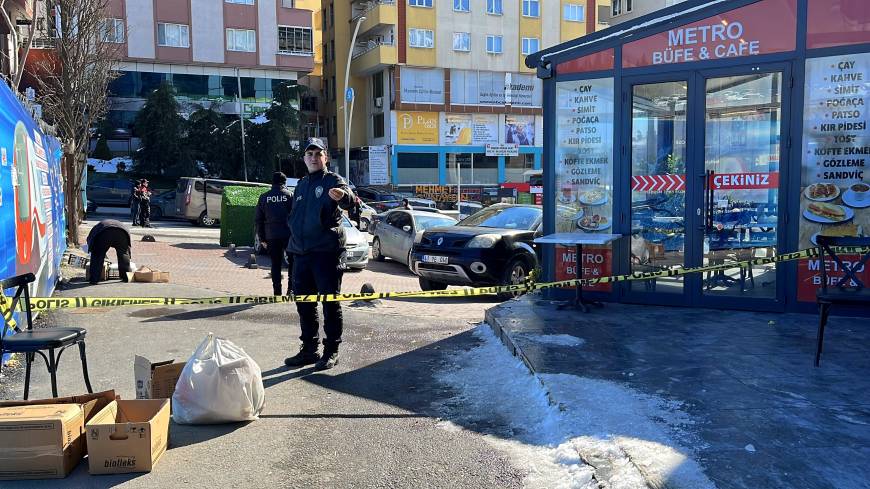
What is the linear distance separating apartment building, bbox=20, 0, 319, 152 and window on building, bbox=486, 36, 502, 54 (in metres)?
12.5

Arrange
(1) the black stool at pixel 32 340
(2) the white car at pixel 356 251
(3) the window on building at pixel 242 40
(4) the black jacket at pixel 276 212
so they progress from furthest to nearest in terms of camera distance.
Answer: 1. (3) the window on building at pixel 242 40
2. (2) the white car at pixel 356 251
3. (4) the black jacket at pixel 276 212
4. (1) the black stool at pixel 32 340

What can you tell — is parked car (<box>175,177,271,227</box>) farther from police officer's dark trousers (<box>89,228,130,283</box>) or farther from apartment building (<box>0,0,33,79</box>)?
police officer's dark trousers (<box>89,228,130,283</box>)

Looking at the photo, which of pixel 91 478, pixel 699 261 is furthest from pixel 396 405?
pixel 699 261

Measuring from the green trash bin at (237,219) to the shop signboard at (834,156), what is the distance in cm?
1426

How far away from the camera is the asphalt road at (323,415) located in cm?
401

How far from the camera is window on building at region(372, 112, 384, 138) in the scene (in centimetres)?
5150

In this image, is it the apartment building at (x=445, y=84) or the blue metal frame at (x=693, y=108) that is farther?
the apartment building at (x=445, y=84)

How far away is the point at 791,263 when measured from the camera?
24.7 feet

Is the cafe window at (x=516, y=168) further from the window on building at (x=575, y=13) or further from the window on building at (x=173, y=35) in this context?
the window on building at (x=173, y=35)

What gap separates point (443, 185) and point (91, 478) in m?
46.8

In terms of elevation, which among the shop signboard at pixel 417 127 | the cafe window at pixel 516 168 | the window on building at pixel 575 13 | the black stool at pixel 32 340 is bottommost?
the black stool at pixel 32 340

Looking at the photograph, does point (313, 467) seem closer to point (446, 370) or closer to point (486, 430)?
point (486, 430)

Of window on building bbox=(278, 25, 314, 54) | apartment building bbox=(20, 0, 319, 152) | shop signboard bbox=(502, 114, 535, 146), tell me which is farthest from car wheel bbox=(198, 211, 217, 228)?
shop signboard bbox=(502, 114, 535, 146)

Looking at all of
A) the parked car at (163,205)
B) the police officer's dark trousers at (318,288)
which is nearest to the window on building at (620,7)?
the parked car at (163,205)
